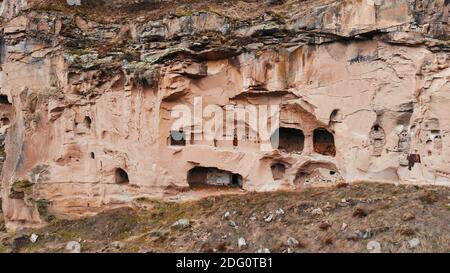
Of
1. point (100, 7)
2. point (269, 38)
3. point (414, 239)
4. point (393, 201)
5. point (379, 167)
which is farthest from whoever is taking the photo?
point (100, 7)

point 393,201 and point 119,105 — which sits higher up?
point 119,105

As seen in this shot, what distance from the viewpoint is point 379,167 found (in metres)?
16.8

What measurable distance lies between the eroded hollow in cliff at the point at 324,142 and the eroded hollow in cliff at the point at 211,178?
130 inches

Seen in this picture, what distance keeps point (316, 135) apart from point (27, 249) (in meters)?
11.6

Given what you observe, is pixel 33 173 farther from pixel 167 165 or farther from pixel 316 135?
pixel 316 135

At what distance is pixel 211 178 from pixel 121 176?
148 inches

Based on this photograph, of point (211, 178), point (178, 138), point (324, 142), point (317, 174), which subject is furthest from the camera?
point (211, 178)

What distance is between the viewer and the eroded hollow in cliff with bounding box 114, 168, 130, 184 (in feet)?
65.1

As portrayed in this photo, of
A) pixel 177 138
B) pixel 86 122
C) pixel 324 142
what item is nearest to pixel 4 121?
pixel 86 122

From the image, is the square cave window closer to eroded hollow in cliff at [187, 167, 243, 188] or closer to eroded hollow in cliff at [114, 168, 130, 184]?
eroded hollow in cliff at [187, 167, 243, 188]

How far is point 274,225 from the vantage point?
15.1 meters

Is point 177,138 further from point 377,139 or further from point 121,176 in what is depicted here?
point 377,139

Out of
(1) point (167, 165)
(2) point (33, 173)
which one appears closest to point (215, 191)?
(1) point (167, 165)

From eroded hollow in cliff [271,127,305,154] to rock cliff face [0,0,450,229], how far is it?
0.20ft
